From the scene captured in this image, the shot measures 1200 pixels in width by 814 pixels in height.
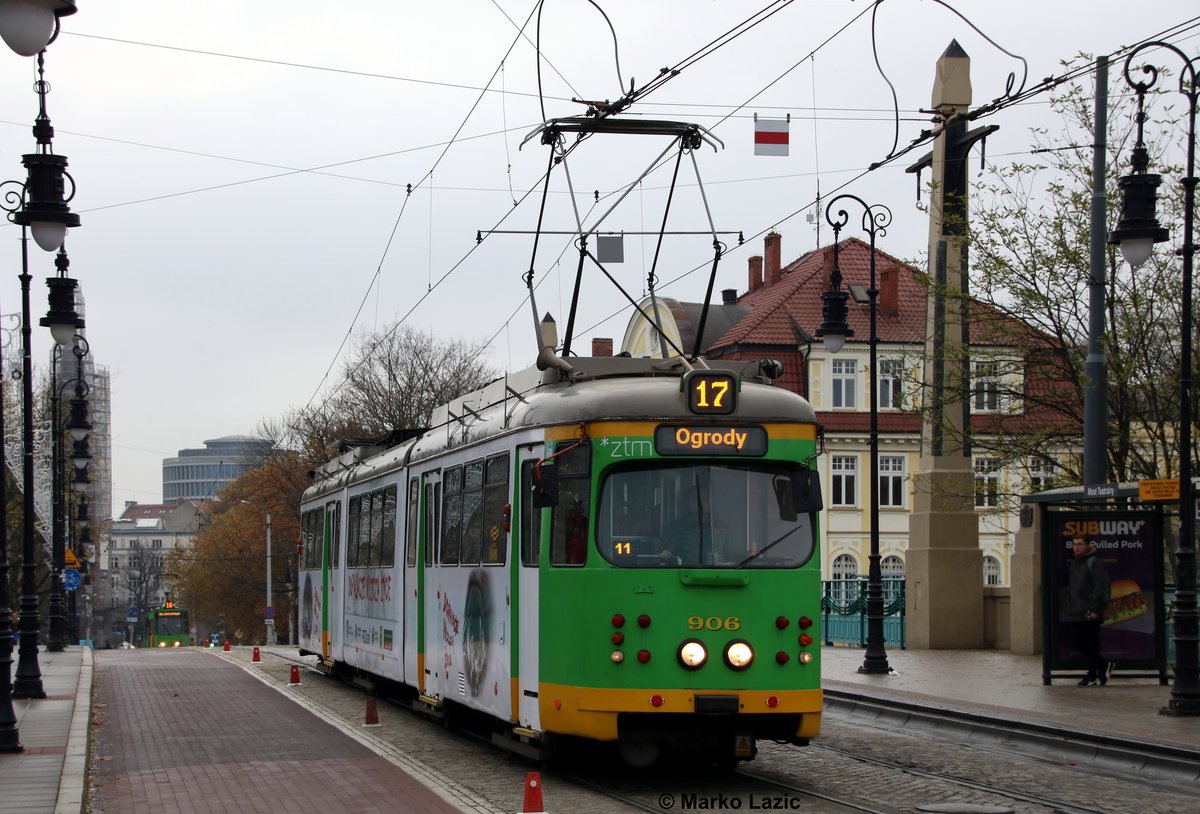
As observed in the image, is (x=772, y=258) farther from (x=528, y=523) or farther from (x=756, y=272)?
(x=528, y=523)

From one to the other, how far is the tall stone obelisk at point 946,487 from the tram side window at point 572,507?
16683 millimetres

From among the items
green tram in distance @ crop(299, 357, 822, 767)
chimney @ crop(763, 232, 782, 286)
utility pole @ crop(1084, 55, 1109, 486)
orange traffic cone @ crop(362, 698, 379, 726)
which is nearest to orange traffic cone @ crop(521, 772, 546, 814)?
green tram in distance @ crop(299, 357, 822, 767)

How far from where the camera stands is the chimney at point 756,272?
68.8 metres

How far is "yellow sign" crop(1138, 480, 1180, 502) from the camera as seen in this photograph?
18.8m

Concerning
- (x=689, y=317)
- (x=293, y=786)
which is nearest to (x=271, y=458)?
(x=689, y=317)

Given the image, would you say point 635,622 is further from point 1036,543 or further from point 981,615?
point 981,615

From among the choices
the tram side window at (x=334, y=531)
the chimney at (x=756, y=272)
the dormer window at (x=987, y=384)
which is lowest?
the tram side window at (x=334, y=531)

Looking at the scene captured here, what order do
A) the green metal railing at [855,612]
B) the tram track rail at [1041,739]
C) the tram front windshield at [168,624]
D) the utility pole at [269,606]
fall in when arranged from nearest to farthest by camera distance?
the tram track rail at [1041,739] → the green metal railing at [855,612] → the utility pole at [269,606] → the tram front windshield at [168,624]

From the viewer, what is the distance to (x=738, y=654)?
12242mm

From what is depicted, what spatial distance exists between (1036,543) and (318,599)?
11.7 meters

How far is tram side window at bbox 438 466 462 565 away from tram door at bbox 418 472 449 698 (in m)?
0.23

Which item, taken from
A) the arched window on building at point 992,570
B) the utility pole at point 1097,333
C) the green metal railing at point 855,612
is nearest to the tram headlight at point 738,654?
the utility pole at point 1097,333

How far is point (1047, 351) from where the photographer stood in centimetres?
2647

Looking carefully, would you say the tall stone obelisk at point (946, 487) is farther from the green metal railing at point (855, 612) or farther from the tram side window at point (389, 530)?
the tram side window at point (389, 530)
